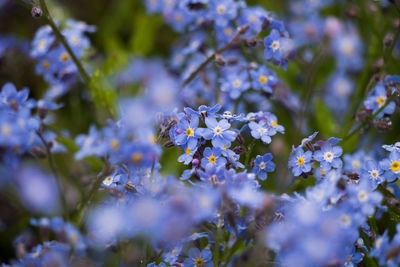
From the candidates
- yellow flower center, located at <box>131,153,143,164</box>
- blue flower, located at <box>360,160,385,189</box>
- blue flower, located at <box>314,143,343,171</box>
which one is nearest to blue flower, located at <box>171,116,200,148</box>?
yellow flower center, located at <box>131,153,143,164</box>

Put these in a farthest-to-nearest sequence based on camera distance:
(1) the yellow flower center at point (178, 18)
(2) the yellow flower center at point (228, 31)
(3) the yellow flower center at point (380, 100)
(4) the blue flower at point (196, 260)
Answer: (1) the yellow flower center at point (178, 18) → (2) the yellow flower center at point (228, 31) → (3) the yellow flower center at point (380, 100) → (4) the blue flower at point (196, 260)

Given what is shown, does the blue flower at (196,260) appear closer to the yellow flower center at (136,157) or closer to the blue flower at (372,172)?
the yellow flower center at (136,157)

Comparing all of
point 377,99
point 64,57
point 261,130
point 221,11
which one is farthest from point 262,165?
point 64,57

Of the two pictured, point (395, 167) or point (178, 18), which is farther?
point (178, 18)

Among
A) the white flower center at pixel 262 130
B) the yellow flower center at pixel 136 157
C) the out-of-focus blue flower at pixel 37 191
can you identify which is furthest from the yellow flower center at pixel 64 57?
the yellow flower center at pixel 136 157

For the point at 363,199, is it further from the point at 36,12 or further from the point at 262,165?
the point at 36,12

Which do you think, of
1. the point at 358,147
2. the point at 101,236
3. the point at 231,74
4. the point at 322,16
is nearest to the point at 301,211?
the point at 101,236

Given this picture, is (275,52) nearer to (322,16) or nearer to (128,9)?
(322,16)

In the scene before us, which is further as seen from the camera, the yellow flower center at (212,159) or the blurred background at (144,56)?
the blurred background at (144,56)
